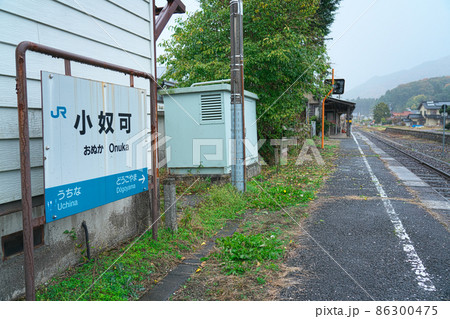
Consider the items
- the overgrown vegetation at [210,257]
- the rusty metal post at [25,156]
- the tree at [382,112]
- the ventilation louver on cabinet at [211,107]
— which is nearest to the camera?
the rusty metal post at [25,156]

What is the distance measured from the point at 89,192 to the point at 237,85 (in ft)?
16.2

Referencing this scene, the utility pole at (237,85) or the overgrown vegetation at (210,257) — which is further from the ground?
the utility pole at (237,85)

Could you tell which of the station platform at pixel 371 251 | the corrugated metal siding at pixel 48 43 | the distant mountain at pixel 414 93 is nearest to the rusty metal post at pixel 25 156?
the corrugated metal siding at pixel 48 43

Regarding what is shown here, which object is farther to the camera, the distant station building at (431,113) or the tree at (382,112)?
the tree at (382,112)

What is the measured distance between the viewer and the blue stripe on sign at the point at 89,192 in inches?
123

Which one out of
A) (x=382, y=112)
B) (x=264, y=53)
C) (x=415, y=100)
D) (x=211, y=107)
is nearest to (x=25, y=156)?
(x=211, y=107)

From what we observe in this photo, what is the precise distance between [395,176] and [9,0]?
1136 centimetres

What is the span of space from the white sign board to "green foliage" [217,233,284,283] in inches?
56.3

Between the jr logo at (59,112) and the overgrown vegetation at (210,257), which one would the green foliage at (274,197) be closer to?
the overgrown vegetation at (210,257)

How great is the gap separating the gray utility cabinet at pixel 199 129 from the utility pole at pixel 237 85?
65 centimetres

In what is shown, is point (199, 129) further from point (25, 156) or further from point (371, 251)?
point (25, 156)

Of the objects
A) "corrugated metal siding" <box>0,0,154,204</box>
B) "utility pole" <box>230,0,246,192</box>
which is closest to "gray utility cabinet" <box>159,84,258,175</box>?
"utility pole" <box>230,0,246,192</box>

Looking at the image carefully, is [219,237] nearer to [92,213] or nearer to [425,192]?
[92,213]

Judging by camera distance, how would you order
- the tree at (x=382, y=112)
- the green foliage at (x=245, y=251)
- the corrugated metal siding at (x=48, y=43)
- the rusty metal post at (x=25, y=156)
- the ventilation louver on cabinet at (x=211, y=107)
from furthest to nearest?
the tree at (x=382, y=112), the ventilation louver on cabinet at (x=211, y=107), the green foliage at (x=245, y=251), the corrugated metal siding at (x=48, y=43), the rusty metal post at (x=25, y=156)
